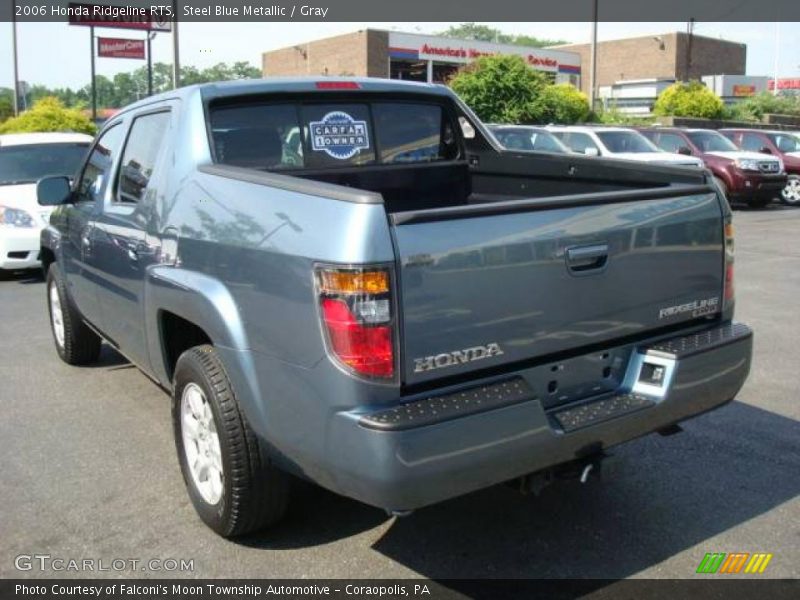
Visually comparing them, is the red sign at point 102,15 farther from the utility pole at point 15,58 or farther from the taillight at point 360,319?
the taillight at point 360,319

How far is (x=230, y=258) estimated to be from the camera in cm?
327

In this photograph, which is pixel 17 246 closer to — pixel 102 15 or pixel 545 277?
pixel 545 277

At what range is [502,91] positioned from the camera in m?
27.4

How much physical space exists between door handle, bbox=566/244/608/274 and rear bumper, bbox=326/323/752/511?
46cm

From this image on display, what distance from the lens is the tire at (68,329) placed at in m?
5.95

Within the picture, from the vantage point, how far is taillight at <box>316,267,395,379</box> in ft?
9.04

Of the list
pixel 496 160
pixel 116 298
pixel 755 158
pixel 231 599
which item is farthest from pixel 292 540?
pixel 755 158

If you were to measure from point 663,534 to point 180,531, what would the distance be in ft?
6.84

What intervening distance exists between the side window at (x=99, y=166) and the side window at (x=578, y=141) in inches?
545

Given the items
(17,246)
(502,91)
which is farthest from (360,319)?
(502,91)

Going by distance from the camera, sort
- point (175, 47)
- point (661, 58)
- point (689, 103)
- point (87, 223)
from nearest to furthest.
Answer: point (87, 223) → point (175, 47) → point (689, 103) → point (661, 58)

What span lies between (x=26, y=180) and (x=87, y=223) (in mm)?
6407

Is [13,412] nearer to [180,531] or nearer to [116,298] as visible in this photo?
[116,298]

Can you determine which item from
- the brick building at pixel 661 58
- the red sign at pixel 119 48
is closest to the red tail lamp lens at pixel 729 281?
the red sign at pixel 119 48
